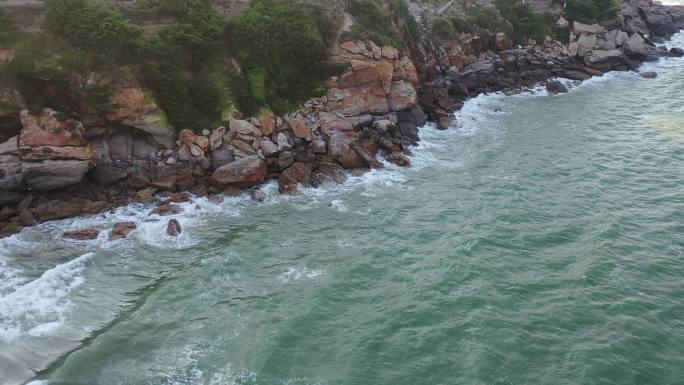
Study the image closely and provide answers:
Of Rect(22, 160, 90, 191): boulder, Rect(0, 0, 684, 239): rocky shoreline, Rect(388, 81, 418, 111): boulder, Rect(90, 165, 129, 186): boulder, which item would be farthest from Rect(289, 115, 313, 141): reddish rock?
Rect(22, 160, 90, 191): boulder

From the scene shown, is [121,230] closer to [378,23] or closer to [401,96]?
[401,96]

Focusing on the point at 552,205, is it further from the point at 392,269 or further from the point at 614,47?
the point at 614,47

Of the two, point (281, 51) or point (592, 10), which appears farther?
point (592, 10)

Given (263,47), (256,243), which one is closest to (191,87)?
(263,47)

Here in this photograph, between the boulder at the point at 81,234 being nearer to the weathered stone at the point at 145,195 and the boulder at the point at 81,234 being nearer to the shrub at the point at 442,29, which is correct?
the weathered stone at the point at 145,195

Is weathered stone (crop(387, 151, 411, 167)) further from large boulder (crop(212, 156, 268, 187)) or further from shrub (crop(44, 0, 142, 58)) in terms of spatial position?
shrub (crop(44, 0, 142, 58))

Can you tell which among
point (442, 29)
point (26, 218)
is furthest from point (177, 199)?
point (442, 29)
